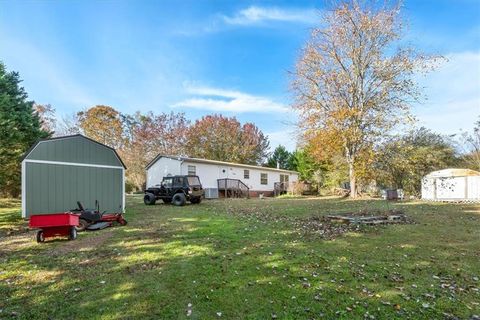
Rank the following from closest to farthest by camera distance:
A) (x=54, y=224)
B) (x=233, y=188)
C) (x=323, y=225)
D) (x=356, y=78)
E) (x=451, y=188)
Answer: (x=54, y=224) < (x=323, y=225) < (x=356, y=78) < (x=451, y=188) < (x=233, y=188)

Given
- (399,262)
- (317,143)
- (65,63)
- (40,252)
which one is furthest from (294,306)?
(65,63)

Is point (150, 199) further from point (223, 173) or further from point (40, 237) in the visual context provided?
point (40, 237)

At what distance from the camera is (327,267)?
4.91 metres

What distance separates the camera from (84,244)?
6840mm

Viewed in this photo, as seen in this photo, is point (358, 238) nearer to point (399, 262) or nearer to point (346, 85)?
point (399, 262)

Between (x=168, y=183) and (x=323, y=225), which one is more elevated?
(x=168, y=183)

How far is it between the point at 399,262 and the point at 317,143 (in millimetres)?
14511

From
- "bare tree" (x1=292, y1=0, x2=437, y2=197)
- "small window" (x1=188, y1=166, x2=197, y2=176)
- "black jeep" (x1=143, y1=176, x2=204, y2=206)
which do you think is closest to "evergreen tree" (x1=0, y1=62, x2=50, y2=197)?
"black jeep" (x1=143, y1=176, x2=204, y2=206)

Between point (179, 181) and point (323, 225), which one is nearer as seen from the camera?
point (323, 225)

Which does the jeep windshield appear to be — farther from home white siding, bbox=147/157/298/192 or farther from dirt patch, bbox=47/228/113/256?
dirt patch, bbox=47/228/113/256

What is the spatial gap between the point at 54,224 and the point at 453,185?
22033 millimetres

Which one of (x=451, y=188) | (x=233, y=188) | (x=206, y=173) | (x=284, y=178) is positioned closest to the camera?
(x=451, y=188)

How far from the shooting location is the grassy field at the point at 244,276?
349 centimetres

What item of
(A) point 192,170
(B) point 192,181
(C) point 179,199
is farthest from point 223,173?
(C) point 179,199
